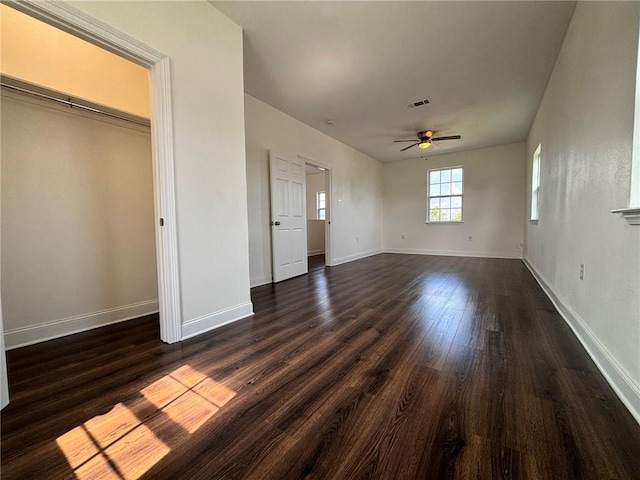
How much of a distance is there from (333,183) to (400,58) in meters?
2.90

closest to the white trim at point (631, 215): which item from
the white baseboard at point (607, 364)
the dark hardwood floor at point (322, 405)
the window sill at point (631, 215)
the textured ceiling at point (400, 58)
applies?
the window sill at point (631, 215)

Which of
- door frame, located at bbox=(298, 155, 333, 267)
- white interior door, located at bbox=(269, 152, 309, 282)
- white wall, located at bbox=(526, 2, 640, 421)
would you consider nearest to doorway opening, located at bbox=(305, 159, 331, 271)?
door frame, located at bbox=(298, 155, 333, 267)

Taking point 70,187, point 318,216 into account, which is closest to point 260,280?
point 70,187

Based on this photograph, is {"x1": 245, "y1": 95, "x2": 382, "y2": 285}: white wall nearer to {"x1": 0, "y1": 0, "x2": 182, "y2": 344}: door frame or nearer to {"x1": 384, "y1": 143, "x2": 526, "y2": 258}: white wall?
{"x1": 384, "y1": 143, "x2": 526, "y2": 258}: white wall

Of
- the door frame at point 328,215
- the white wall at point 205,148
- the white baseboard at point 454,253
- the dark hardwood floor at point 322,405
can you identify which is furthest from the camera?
the white baseboard at point 454,253

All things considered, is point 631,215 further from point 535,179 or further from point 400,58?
point 535,179

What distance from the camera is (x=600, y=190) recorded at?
66.0 inches

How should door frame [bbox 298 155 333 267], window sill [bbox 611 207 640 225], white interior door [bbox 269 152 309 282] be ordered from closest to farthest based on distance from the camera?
window sill [bbox 611 207 640 225], white interior door [bbox 269 152 309 282], door frame [bbox 298 155 333 267]

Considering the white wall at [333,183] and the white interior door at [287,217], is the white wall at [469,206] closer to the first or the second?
the white wall at [333,183]

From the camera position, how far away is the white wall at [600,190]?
1.31 m

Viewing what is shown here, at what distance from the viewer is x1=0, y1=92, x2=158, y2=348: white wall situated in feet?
6.44

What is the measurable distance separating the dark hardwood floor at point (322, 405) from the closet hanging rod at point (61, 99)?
6.10 feet

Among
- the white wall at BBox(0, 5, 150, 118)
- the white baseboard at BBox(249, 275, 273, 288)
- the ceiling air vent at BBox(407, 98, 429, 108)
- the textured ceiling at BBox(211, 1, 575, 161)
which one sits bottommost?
the white baseboard at BBox(249, 275, 273, 288)

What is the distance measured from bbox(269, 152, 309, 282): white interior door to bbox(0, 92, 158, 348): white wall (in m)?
1.72
